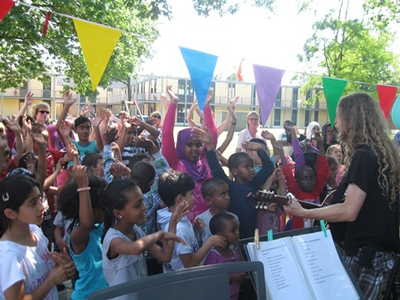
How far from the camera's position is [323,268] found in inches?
84.7

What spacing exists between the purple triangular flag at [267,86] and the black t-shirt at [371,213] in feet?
10.7

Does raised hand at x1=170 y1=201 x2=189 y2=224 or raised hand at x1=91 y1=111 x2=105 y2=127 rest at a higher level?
raised hand at x1=91 y1=111 x2=105 y2=127

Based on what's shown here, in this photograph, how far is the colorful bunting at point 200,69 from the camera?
5059 mm

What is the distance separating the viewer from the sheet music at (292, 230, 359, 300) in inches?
82.0

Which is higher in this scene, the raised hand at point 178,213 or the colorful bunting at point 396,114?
the colorful bunting at point 396,114

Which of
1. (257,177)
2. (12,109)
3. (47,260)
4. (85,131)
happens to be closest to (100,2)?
(85,131)

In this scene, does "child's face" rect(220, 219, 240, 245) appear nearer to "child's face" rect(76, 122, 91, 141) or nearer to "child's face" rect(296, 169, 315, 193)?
"child's face" rect(296, 169, 315, 193)

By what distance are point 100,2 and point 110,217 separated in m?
9.53

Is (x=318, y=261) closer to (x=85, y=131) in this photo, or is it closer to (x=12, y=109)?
(x=85, y=131)

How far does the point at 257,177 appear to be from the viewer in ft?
14.0

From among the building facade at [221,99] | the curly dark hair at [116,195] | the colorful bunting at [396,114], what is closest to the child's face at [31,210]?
the curly dark hair at [116,195]

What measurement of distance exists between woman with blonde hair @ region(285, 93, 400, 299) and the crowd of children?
2.56 feet

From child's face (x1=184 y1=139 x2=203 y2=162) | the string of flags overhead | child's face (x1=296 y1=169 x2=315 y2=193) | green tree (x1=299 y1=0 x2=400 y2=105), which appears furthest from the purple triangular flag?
green tree (x1=299 y1=0 x2=400 y2=105)

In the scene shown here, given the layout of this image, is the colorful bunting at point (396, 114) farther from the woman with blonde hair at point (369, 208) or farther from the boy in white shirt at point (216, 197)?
the woman with blonde hair at point (369, 208)
